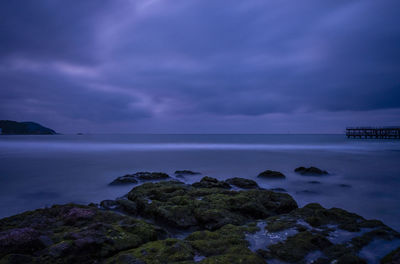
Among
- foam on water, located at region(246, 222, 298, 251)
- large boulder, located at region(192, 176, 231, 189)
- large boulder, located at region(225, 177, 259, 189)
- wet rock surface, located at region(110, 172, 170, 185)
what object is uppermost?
foam on water, located at region(246, 222, 298, 251)

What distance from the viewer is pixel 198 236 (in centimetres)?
548

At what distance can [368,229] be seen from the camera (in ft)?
20.7

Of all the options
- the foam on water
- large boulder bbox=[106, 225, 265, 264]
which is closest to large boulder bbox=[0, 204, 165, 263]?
large boulder bbox=[106, 225, 265, 264]

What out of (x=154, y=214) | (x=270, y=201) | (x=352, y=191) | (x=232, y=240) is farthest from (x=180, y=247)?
(x=352, y=191)

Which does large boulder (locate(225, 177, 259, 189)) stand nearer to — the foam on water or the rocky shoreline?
the rocky shoreline

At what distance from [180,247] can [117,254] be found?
4.38 ft

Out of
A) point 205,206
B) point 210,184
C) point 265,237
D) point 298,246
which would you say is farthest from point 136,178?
point 298,246

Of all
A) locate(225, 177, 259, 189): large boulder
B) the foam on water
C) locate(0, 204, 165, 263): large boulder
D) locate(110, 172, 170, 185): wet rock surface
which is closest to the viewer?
locate(0, 204, 165, 263): large boulder

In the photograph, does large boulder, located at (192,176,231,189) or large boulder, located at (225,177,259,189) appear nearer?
large boulder, located at (192,176,231,189)

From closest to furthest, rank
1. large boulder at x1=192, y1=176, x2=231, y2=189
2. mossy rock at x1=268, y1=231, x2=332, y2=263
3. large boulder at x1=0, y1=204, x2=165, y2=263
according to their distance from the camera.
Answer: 1. large boulder at x1=0, y1=204, x2=165, y2=263
2. mossy rock at x1=268, y1=231, x2=332, y2=263
3. large boulder at x1=192, y1=176, x2=231, y2=189

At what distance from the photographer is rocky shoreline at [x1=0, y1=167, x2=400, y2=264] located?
15.0 feet

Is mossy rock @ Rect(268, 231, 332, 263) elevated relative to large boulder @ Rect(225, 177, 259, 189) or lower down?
elevated

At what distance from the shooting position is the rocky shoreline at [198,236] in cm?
457

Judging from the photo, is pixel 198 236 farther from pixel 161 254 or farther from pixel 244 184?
pixel 244 184
